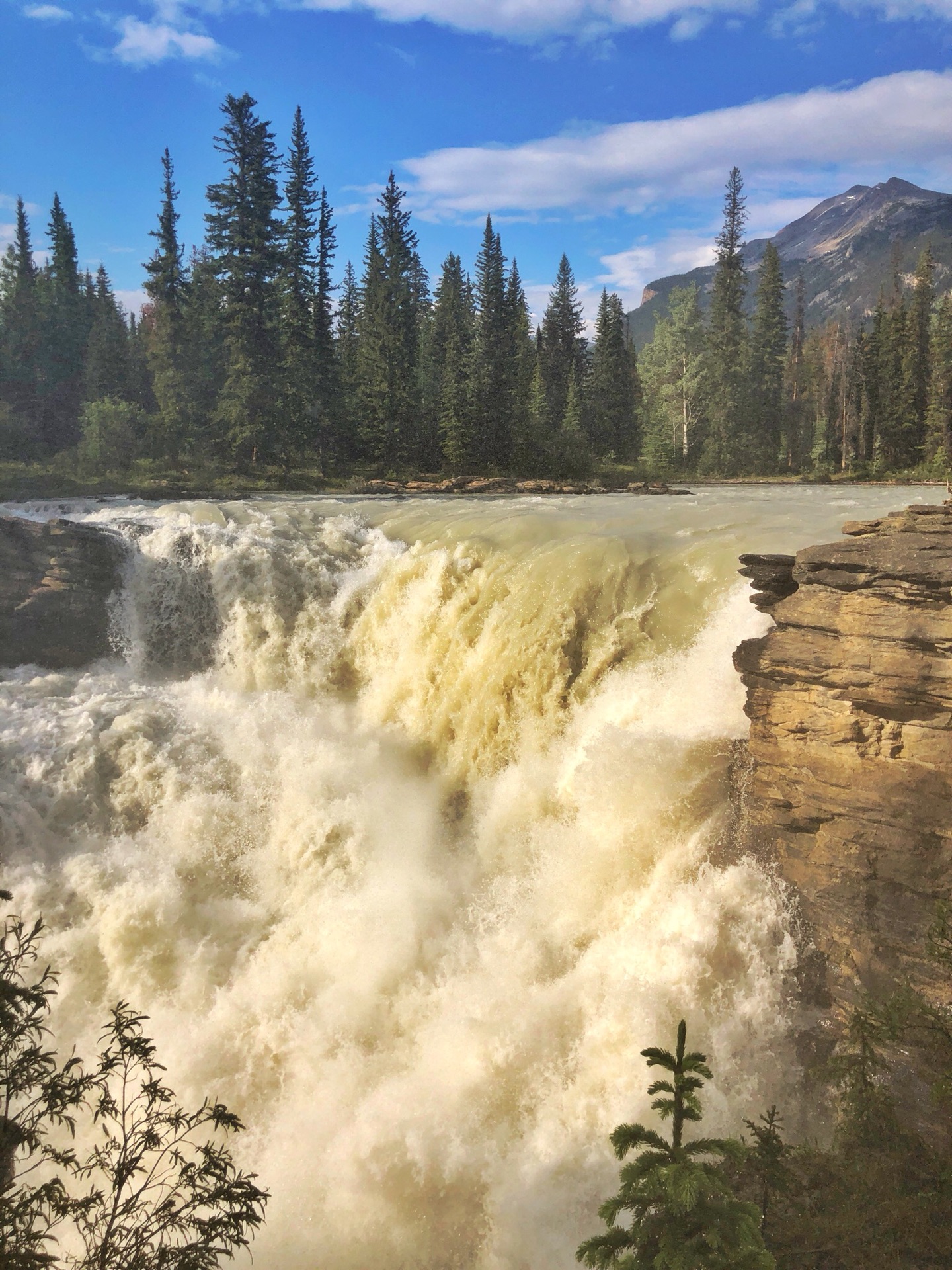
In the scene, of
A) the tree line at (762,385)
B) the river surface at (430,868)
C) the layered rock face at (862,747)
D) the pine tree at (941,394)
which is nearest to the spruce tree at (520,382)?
the tree line at (762,385)

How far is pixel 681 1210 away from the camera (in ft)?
12.3

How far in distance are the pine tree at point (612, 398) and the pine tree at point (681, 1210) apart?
151 feet

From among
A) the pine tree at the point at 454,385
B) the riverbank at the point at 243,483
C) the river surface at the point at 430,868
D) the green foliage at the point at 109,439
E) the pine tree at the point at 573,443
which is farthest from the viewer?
the pine tree at the point at 573,443

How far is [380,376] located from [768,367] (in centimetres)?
2256

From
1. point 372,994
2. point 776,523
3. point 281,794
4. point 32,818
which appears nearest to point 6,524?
point 32,818

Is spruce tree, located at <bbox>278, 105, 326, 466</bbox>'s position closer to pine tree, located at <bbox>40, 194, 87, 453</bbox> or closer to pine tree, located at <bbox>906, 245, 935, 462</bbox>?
pine tree, located at <bbox>40, 194, 87, 453</bbox>

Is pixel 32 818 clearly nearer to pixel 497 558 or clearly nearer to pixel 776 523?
pixel 497 558

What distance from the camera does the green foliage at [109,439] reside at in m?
33.7

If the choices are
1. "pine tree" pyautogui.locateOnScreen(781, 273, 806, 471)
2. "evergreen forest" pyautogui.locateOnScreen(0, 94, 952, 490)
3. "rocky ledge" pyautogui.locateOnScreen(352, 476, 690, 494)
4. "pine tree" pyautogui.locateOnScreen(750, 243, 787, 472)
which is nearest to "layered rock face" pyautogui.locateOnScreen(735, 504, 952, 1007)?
"rocky ledge" pyautogui.locateOnScreen(352, 476, 690, 494)

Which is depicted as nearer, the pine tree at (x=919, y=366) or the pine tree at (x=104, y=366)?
the pine tree at (x=104, y=366)

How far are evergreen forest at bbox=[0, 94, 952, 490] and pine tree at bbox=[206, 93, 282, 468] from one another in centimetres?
8

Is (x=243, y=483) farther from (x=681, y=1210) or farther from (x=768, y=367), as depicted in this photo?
(x=681, y=1210)

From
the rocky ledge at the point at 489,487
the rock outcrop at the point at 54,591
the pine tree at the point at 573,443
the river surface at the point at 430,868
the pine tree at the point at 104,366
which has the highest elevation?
the pine tree at the point at 104,366

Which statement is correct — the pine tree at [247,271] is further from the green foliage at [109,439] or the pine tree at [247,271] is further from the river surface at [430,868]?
the river surface at [430,868]
